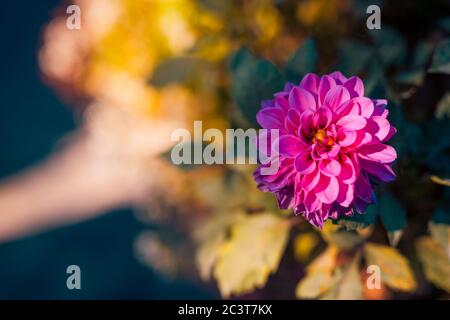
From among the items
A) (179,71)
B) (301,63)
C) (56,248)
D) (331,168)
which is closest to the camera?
(331,168)

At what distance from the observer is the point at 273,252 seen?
0.91 m

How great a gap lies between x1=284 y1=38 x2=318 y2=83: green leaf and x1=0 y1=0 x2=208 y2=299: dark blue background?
89cm

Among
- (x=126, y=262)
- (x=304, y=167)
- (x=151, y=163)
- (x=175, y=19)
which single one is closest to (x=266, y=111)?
(x=304, y=167)

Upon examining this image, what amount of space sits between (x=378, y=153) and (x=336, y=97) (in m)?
0.08

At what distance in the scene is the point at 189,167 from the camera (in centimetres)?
98

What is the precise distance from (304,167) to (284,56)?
0.69m

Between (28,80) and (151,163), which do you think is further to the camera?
(28,80)

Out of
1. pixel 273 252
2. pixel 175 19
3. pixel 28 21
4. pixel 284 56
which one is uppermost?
pixel 28 21

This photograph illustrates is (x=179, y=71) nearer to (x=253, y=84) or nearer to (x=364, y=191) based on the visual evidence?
(x=253, y=84)

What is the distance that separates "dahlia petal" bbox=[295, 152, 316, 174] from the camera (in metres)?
0.61

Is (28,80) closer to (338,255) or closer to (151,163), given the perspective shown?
(151,163)

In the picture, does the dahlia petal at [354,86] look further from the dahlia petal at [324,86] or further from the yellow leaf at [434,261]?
the yellow leaf at [434,261]

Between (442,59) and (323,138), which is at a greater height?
(442,59)

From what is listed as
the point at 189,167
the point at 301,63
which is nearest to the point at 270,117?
the point at 301,63
